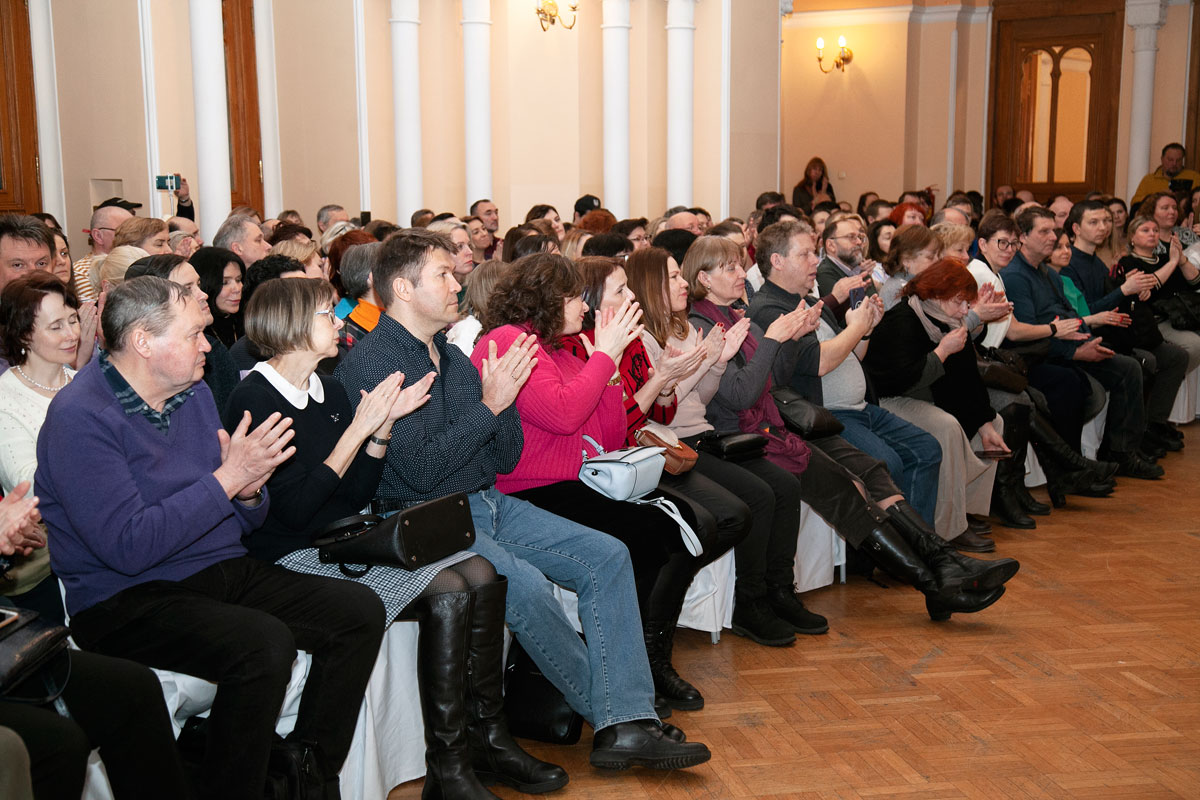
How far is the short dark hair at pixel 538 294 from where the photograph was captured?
3.70m

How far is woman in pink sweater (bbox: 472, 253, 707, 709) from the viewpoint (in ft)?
11.8

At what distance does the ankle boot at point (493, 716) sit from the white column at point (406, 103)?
7.46 metres

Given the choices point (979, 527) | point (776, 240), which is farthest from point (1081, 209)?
point (776, 240)

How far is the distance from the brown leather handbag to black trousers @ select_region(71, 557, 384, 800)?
145cm

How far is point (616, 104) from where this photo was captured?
11.5 meters

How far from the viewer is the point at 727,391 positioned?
4516 mm

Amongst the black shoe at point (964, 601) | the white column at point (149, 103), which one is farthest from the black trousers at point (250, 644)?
A: the white column at point (149, 103)

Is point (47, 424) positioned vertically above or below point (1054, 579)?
above

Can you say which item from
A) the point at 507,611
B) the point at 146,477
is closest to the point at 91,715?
the point at 146,477

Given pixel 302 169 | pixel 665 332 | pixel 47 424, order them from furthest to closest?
1. pixel 302 169
2. pixel 665 332
3. pixel 47 424

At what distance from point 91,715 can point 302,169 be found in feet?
27.6

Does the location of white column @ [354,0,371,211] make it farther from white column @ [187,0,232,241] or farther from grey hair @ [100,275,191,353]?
grey hair @ [100,275,191,353]

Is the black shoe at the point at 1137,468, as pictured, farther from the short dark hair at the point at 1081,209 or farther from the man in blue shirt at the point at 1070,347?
the short dark hair at the point at 1081,209

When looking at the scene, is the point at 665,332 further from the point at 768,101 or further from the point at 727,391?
the point at 768,101
